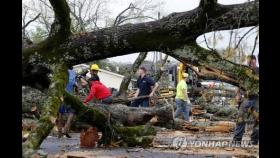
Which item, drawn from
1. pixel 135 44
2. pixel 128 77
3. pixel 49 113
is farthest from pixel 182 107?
pixel 49 113

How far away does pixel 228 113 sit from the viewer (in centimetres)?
1838

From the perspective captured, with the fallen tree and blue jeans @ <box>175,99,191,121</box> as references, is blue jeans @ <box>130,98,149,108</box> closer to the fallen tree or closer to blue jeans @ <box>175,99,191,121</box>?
blue jeans @ <box>175,99,191,121</box>

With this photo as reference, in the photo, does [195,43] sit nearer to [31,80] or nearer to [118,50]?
[118,50]

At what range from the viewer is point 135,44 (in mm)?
7770

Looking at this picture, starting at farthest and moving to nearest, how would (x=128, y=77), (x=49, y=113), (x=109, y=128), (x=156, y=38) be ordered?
(x=128, y=77), (x=109, y=128), (x=156, y=38), (x=49, y=113)

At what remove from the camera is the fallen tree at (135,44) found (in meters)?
7.28

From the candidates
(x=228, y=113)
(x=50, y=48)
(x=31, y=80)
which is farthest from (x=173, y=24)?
(x=228, y=113)

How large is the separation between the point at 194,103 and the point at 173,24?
15076 mm

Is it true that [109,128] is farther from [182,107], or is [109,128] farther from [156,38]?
[182,107]

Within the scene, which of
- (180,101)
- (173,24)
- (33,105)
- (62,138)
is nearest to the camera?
(173,24)

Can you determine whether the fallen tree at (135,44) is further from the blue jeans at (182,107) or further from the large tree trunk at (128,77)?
the large tree trunk at (128,77)

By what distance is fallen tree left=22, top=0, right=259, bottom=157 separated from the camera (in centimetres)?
728

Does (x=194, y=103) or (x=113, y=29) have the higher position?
(x=113, y=29)

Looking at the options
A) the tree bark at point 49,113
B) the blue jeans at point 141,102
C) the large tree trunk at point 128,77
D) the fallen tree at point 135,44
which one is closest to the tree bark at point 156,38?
the fallen tree at point 135,44
